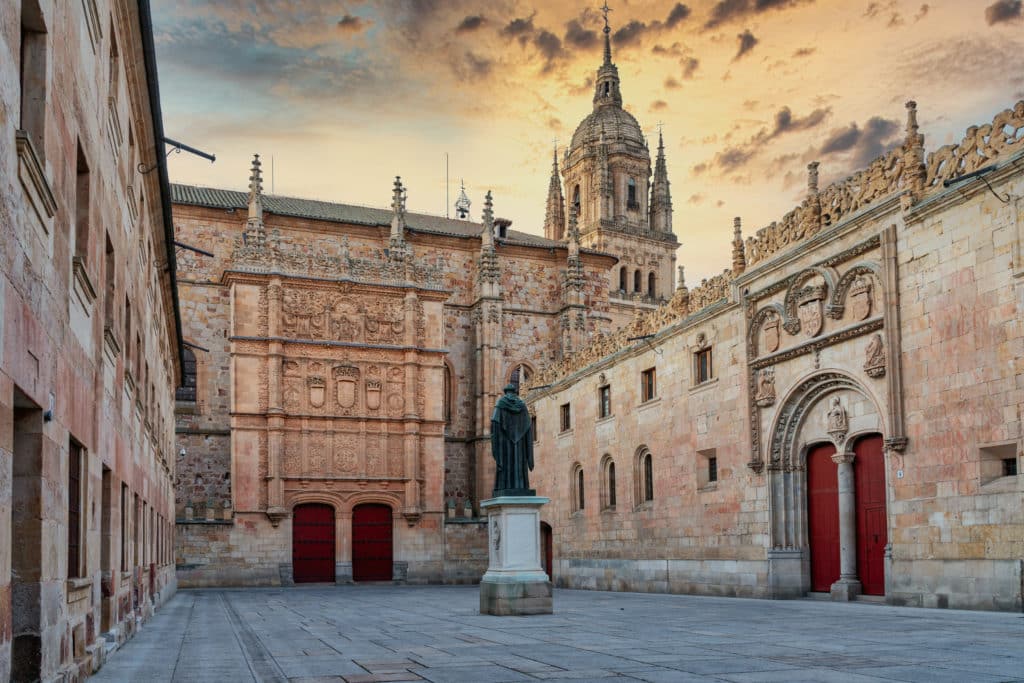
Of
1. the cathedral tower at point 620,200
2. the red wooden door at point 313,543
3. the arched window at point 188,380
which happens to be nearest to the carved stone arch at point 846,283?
the red wooden door at point 313,543

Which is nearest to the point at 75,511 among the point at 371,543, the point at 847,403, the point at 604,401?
the point at 847,403

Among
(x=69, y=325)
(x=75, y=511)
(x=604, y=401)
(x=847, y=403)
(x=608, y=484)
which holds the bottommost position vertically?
(x=608, y=484)

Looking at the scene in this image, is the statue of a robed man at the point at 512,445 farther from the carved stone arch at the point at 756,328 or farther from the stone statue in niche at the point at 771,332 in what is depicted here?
the carved stone arch at the point at 756,328

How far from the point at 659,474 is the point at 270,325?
20.0 meters

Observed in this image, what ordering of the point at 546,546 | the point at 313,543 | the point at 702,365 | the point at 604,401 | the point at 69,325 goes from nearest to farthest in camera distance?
the point at 69,325 → the point at 702,365 → the point at 604,401 → the point at 546,546 → the point at 313,543

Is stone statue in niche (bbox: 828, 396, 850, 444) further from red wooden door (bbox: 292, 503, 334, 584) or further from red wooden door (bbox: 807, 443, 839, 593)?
red wooden door (bbox: 292, 503, 334, 584)

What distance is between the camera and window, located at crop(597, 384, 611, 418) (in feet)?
108

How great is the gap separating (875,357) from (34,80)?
616 inches

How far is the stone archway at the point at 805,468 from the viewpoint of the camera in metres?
20.9

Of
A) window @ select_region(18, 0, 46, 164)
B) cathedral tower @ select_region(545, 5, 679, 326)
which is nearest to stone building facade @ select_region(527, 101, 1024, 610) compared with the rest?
window @ select_region(18, 0, 46, 164)

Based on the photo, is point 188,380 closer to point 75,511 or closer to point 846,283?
point 846,283

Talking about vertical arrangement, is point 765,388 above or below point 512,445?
above

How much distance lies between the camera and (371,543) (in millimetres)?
43000

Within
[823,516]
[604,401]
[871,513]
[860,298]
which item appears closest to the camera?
[860,298]
